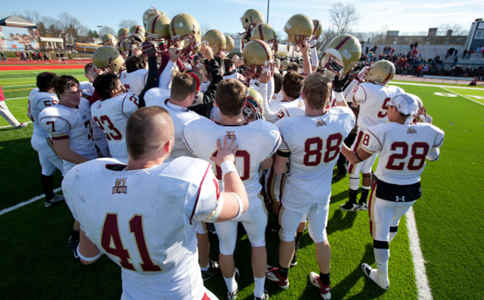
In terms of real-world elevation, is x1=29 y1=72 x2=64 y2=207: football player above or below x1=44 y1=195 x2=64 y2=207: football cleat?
above

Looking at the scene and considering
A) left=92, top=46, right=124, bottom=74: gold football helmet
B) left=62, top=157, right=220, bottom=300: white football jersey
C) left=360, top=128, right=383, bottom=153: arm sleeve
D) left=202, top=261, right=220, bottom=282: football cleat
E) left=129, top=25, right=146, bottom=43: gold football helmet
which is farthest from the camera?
left=129, top=25, right=146, bottom=43: gold football helmet

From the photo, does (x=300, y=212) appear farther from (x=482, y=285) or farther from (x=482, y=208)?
(x=482, y=208)

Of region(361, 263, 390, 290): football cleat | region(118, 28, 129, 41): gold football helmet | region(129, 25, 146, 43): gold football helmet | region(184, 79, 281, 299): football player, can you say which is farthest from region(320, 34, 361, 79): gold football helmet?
region(118, 28, 129, 41): gold football helmet

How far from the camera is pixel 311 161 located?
8.18ft

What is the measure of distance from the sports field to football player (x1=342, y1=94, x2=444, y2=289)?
48cm

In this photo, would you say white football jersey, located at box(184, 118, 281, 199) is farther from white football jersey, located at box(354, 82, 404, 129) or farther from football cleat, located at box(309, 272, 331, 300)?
white football jersey, located at box(354, 82, 404, 129)

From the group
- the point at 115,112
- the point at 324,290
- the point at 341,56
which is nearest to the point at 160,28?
the point at 115,112

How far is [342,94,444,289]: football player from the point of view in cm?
262

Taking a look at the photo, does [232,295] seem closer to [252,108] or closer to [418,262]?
[252,108]

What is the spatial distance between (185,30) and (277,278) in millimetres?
3630

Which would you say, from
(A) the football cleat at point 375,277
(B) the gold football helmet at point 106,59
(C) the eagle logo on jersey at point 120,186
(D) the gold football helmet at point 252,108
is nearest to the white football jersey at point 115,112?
(D) the gold football helmet at point 252,108

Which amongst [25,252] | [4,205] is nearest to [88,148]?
[25,252]

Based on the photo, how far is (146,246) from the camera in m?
1.27

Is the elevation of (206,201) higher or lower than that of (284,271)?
higher
